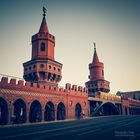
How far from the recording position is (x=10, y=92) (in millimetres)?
20562

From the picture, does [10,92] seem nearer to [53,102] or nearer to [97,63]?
[53,102]

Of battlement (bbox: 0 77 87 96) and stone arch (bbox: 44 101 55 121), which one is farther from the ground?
battlement (bbox: 0 77 87 96)

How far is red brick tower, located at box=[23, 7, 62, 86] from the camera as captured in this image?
30930 mm

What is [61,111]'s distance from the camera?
2850cm

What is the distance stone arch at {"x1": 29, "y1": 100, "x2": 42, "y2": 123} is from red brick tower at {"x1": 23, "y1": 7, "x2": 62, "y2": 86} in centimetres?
631

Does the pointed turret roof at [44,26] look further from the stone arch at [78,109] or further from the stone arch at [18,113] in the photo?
the stone arch at [18,113]

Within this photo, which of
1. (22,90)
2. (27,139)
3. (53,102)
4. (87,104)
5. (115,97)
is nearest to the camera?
(27,139)

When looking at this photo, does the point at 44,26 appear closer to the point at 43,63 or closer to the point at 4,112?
the point at 43,63

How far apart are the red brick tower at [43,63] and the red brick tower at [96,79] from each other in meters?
17.4

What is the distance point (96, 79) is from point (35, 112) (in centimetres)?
2687

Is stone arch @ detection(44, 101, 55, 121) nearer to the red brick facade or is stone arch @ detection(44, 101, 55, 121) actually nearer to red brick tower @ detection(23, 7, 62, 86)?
the red brick facade

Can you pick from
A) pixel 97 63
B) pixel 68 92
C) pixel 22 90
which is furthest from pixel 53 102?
pixel 97 63

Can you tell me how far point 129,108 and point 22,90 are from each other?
40232mm

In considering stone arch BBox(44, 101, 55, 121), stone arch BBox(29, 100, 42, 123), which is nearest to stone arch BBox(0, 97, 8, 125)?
stone arch BBox(29, 100, 42, 123)
